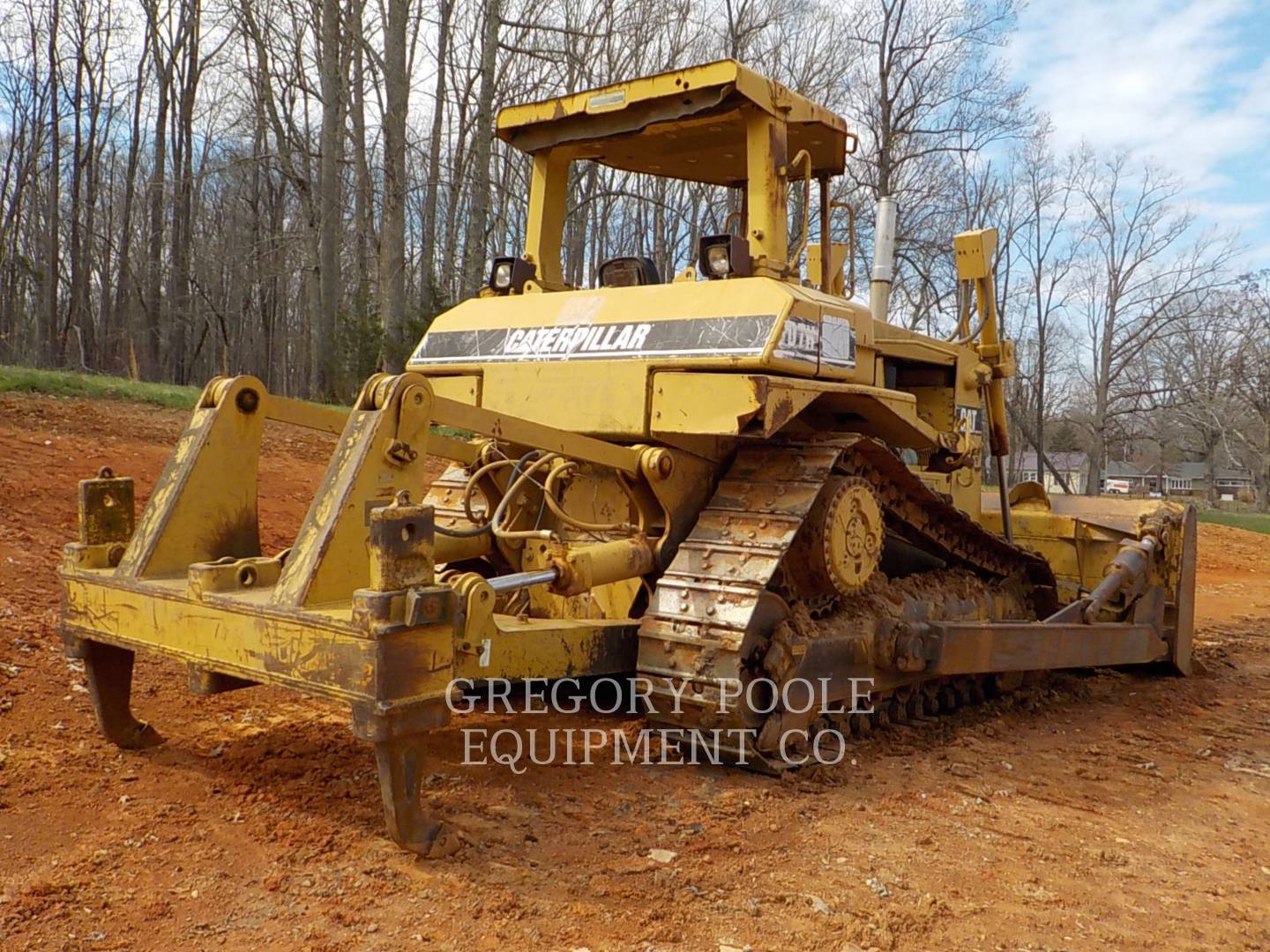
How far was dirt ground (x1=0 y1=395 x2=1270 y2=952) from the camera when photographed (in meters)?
2.99

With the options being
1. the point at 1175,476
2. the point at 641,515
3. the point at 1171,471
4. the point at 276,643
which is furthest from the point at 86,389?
the point at 1175,476

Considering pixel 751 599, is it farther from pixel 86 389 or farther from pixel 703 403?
pixel 86 389

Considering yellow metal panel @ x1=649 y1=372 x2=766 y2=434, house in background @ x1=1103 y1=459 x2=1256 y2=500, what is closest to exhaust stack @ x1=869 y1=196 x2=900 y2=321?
yellow metal panel @ x1=649 y1=372 x2=766 y2=434

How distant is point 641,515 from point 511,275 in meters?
1.65

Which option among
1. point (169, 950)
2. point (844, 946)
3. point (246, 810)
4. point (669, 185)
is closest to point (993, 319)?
point (844, 946)

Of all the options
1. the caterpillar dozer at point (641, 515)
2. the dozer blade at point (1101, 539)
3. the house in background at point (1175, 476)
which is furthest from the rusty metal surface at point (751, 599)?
the house in background at point (1175, 476)

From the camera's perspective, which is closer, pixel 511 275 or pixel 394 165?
pixel 511 275

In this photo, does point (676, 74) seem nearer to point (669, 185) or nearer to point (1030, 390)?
point (669, 185)

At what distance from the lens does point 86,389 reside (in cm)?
1266

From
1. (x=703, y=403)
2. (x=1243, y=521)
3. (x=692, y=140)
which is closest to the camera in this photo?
(x=703, y=403)

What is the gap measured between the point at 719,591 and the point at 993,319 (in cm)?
323

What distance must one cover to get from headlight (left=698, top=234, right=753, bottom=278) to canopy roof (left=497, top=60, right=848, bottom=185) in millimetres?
597

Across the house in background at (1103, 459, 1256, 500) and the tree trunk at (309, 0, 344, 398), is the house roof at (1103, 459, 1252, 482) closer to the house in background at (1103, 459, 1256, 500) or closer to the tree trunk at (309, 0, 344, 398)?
the house in background at (1103, 459, 1256, 500)

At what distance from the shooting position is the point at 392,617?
3.10 metres
